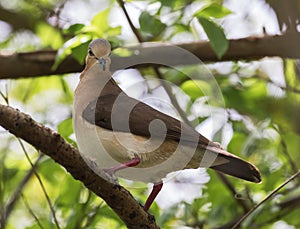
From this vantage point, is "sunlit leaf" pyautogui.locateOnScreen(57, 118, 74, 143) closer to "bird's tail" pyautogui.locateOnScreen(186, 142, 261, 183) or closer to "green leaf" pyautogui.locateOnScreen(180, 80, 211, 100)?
Answer: "bird's tail" pyautogui.locateOnScreen(186, 142, 261, 183)

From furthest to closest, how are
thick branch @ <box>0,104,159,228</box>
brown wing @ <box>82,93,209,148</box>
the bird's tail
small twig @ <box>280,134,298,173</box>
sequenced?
small twig @ <box>280,134,298,173</box> < brown wing @ <box>82,93,209,148</box> < the bird's tail < thick branch @ <box>0,104,159,228</box>

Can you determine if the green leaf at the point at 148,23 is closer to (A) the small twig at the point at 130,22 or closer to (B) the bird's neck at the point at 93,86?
(A) the small twig at the point at 130,22

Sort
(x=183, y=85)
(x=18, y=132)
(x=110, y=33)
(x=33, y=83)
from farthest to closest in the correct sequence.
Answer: (x=33, y=83) < (x=183, y=85) < (x=110, y=33) < (x=18, y=132)

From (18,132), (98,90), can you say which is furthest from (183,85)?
(18,132)

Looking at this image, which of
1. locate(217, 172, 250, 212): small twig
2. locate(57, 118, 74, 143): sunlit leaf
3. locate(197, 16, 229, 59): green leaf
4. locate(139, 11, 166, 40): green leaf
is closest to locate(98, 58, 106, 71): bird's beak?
locate(139, 11, 166, 40): green leaf

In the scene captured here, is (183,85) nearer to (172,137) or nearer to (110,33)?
(110,33)

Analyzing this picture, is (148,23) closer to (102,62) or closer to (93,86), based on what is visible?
(102,62)

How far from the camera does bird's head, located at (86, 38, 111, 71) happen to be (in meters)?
5.13

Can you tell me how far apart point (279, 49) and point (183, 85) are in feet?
2.96

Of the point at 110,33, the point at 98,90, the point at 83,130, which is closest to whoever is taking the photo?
the point at 83,130

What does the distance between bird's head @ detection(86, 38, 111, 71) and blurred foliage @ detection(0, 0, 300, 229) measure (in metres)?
0.10

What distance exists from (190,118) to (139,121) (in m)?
1.59

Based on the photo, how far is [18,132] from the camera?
327 cm

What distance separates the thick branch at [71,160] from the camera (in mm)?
3244
